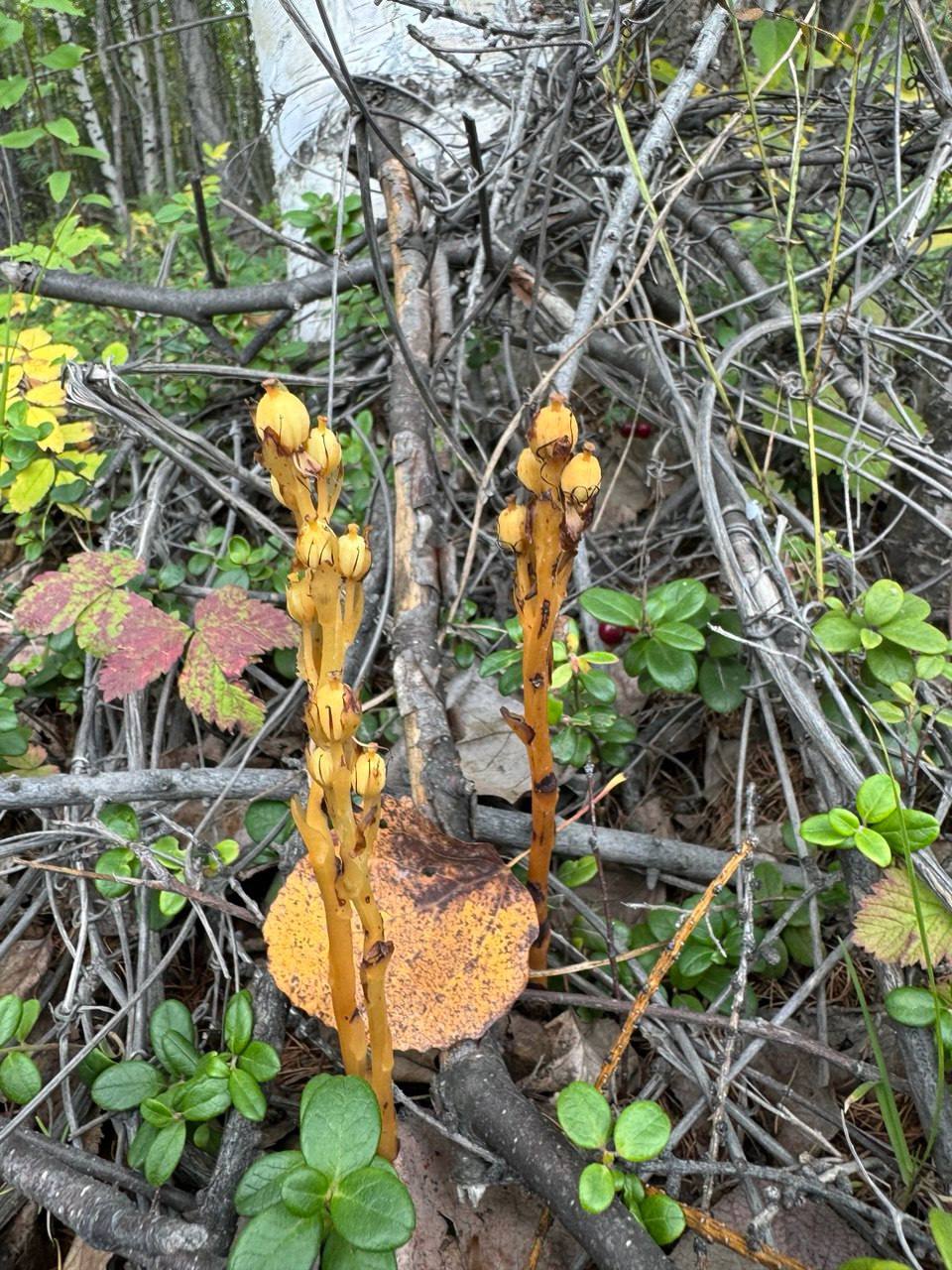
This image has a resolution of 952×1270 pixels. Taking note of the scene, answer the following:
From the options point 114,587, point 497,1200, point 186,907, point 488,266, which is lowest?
point 497,1200

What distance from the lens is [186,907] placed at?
1.29m

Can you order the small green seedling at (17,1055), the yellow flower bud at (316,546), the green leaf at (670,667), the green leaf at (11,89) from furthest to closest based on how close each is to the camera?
the green leaf at (11,89) → the green leaf at (670,667) → the small green seedling at (17,1055) → the yellow flower bud at (316,546)

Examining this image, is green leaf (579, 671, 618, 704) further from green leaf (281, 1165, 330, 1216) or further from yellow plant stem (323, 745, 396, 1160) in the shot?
green leaf (281, 1165, 330, 1216)

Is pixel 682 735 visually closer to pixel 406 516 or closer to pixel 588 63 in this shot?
pixel 406 516

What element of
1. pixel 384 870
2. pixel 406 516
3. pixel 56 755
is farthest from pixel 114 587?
pixel 384 870

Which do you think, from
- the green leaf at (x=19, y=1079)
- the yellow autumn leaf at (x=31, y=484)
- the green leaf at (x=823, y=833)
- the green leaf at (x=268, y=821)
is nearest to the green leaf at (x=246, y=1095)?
the green leaf at (x=19, y=1079)

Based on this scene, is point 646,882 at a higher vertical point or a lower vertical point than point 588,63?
lower

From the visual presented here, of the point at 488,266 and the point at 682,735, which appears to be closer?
the point at 682,735

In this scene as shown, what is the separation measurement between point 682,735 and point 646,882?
337 millimetres

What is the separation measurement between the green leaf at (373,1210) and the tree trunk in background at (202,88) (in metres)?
3.32

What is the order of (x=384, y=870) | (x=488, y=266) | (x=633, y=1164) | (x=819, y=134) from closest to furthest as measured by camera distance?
(x=633, y=1164)
(x=384, y=870)
(x=488, y=266)
(x=819, y=134)

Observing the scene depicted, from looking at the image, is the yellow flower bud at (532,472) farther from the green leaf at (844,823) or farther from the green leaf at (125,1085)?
the green leaf at (125,1085)

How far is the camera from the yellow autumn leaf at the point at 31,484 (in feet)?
5.95

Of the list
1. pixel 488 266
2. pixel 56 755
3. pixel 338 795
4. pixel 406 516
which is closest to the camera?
pixel 338 795
